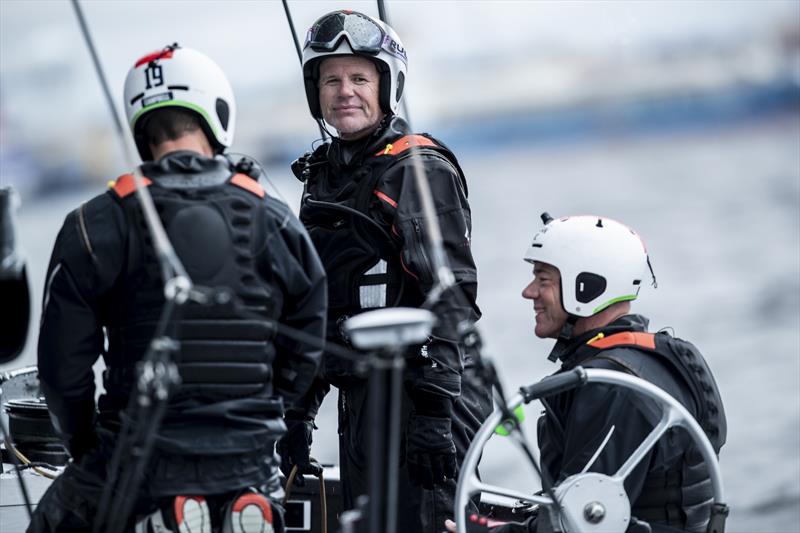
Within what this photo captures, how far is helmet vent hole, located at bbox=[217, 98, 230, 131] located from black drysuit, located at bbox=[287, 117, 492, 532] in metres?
0.80

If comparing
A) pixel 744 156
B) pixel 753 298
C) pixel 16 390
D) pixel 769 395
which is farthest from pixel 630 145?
pixel 16 390

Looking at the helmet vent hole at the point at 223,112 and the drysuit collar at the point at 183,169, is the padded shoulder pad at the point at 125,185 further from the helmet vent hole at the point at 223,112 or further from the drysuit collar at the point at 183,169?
the helmet vent hole at the point at 223,112

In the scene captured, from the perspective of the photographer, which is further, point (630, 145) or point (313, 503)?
point (630, 145)

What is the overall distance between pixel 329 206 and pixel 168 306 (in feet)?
4.29

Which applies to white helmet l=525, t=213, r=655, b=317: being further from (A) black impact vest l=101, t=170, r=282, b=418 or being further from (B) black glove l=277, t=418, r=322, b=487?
(A) black impact vest l=101, t=170, r=282, b=418

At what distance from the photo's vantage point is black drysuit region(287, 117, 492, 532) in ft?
13.1

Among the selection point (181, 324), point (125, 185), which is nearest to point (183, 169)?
point (125, 185)

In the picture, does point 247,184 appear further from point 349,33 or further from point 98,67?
point 349,33

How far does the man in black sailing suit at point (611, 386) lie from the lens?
3.43 metres

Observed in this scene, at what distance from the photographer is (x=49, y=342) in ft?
10.4

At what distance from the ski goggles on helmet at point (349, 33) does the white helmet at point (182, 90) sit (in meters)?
0.91

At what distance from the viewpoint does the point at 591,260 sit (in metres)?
3.87

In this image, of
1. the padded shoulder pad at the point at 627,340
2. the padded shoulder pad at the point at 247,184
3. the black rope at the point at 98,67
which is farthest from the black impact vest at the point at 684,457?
the black rope at the point at 98,67

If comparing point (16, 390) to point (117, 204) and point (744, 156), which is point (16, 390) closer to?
point (117, 204)
